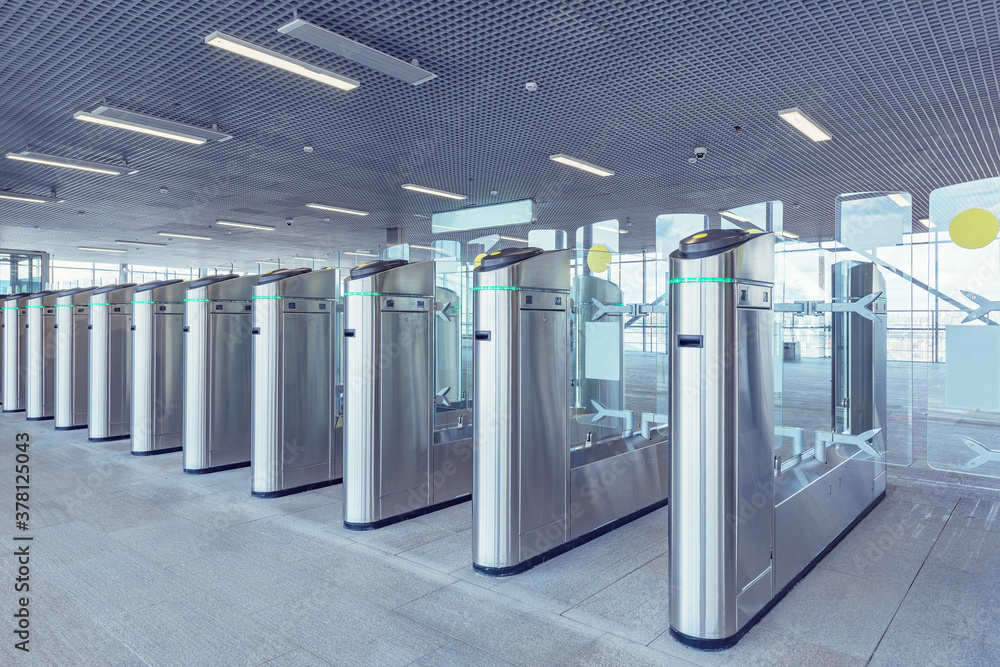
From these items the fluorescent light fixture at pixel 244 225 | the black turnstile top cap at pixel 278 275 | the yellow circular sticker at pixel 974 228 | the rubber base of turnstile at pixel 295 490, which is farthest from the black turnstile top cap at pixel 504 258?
the fluorescent light fixture at pixel 244 225

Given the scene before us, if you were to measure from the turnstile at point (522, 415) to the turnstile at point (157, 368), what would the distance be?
13.0ft

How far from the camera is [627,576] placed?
3.05 m

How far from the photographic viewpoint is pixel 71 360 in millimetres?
7301

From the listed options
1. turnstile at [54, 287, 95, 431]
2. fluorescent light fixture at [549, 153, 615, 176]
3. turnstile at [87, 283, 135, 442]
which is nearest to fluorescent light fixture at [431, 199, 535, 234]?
fluorescent light fixture at [549, 153, 615, 176]

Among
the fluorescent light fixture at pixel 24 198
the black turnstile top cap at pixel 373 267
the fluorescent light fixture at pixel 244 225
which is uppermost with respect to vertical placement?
the fluorescent light fixture at pixel 244 225

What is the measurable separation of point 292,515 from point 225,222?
30.9 feet

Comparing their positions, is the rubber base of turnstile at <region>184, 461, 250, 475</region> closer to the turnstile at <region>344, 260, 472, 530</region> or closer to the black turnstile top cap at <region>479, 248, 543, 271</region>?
the turnstile at <region>344, 260, 472, 530</region>

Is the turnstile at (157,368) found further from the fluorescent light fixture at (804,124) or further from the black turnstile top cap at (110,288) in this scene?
the fluorescent light fixture at (804,124)

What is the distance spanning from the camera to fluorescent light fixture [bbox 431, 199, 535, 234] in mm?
10547

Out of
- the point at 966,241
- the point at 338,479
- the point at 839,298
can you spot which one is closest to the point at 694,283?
the point at 966,241

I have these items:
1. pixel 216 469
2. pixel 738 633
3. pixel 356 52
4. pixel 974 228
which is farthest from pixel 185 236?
pixel 974 228

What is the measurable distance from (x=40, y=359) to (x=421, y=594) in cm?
773

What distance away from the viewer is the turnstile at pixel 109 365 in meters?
6.68

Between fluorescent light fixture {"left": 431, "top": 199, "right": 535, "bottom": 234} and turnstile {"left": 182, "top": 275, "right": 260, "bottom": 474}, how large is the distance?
18.4ft
